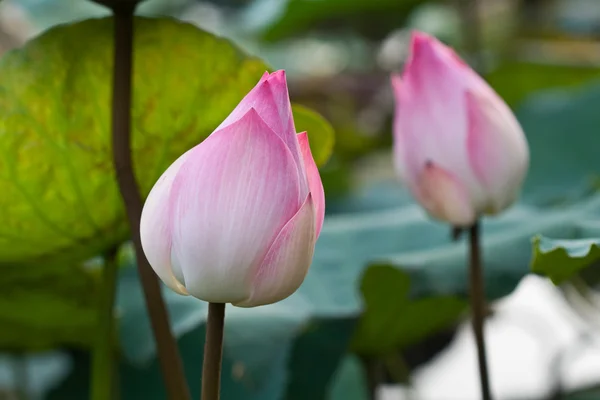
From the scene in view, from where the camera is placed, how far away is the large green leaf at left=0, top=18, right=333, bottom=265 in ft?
1.22

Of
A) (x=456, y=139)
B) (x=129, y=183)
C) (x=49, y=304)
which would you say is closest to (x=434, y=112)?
(x=456, y=139)

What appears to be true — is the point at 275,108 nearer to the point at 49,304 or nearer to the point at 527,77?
the point at 49,304

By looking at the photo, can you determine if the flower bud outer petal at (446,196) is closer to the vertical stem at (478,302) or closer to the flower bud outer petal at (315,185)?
the vertical stem at (478,302)

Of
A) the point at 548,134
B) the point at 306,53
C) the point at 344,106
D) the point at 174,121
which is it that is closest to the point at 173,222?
the point at 174,121

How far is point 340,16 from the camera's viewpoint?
117 cm

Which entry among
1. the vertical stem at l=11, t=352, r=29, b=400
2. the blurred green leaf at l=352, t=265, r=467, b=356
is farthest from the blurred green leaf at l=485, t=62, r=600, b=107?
the vertical stem at l=11, t=352, r=29, b=400

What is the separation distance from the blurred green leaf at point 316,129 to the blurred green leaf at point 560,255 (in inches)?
5.4

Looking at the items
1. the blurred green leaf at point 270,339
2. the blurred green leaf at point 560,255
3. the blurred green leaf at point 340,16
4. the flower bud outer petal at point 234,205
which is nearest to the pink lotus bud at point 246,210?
the flower bud outer petal at point 234,205

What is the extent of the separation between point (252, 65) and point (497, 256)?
18 centimetres

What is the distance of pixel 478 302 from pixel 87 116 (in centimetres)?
20

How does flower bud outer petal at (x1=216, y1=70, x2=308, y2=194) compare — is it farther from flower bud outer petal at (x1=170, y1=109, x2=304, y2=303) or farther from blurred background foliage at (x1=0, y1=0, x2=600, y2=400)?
blurred background foliage at (x1=0, y1=0, x2=600, y2=400)

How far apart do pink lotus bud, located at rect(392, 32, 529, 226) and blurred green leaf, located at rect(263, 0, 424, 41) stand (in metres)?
0.63

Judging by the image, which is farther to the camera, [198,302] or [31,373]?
[31,373]

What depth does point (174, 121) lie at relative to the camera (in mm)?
393
